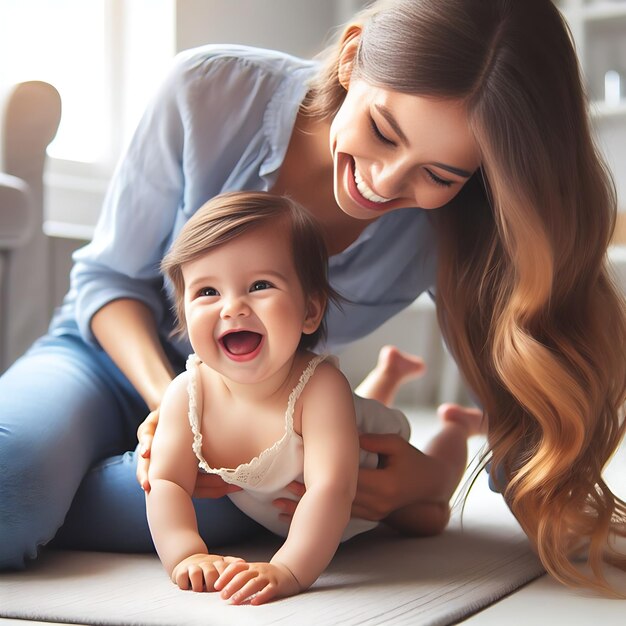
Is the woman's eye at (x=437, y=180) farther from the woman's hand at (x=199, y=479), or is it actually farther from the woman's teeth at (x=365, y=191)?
the woman's hand at (x=199, y=479)

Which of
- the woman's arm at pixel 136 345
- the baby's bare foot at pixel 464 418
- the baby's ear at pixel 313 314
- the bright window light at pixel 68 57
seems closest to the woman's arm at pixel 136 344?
the woman's arm at pixel 136 345

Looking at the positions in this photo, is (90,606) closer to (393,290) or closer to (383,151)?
(383,151)

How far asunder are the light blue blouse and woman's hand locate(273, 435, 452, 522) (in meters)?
0.30

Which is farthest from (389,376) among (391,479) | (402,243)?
(391,479)

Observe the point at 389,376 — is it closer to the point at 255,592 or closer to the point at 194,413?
the point at 194,413

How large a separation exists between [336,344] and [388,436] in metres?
0.36

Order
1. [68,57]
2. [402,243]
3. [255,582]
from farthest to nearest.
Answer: [68,57]
[402,243]
[255,582]

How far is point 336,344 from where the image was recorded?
1.45 meters

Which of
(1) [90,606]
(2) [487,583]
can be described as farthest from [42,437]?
(2) [487,583]

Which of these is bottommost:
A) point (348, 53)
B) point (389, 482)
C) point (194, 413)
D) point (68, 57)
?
→ point (389, 482)

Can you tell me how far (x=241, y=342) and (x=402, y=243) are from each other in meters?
0.45

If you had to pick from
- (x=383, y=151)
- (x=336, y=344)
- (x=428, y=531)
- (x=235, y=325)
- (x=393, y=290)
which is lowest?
(x=428, y=531)

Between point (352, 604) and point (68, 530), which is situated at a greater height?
point (352, 604)

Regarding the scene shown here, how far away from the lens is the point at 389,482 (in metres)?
1.08
